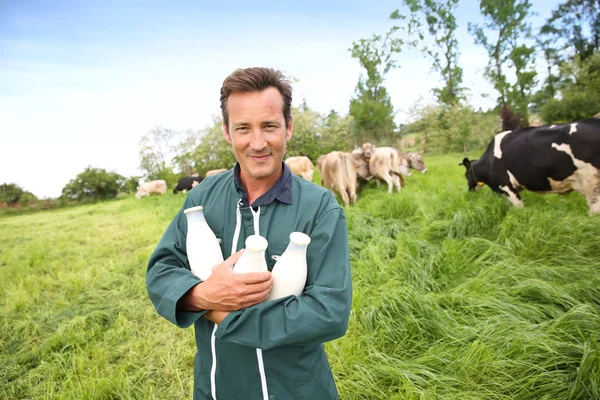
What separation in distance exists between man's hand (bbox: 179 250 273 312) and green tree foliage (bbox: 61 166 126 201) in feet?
103

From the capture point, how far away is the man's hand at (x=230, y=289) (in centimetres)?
90

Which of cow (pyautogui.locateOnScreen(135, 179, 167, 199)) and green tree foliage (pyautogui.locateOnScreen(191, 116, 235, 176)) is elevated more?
green tree foliage (pyautogui.locateOnScreen(191, 116, 235, 176))

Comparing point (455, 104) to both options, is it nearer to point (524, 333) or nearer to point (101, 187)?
point (524, 333)

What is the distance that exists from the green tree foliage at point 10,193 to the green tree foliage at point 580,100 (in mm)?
38898

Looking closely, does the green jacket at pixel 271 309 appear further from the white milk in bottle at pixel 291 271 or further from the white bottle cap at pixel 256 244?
the white bottle cap at pixel 256 244

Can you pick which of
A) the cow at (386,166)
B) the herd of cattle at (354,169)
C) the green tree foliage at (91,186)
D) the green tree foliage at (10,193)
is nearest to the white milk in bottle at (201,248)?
the herd of cattle at (354,169)

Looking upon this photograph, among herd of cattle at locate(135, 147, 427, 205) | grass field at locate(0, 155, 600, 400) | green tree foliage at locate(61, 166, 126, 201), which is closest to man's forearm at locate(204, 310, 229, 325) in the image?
grass field at locate(0, 155, 600, 400)

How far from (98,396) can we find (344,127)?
90.4 ft

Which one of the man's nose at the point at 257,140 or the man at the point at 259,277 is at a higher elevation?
the man's nose at the point at 257,140

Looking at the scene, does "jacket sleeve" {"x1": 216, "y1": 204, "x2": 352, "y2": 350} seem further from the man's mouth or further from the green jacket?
the man's mouth

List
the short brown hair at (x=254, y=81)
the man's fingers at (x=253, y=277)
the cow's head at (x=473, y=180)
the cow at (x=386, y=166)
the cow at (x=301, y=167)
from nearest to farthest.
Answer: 1. the man's fingers at (x=253, y=277)
2. the short brown hair at (x=254, y=81)
3. the cow's head at (x=473, y=180)
4. the cow at (x=386, y=166)
5. the cow at (x=301, y=167)

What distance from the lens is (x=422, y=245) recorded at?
3.98 metres

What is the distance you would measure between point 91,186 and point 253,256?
104ft

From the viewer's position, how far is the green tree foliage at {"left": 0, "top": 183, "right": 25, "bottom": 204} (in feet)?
72.1
